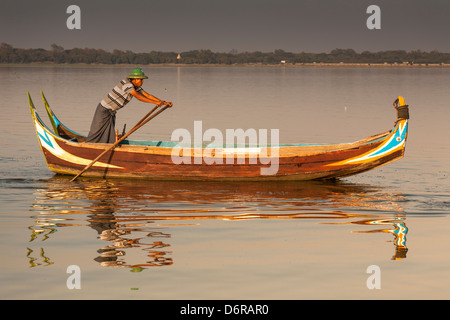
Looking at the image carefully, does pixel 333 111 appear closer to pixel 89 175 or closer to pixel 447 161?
pixel 447 161

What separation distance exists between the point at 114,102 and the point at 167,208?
284 centimetres

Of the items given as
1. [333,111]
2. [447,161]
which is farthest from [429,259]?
[333,111]

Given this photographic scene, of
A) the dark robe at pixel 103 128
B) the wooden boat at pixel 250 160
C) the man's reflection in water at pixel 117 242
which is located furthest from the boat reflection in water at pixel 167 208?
the dark robe at pixel 103 128

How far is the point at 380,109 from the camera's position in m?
32.8

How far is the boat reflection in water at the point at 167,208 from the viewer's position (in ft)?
30.9

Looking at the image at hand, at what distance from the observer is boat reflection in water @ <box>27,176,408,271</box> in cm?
943

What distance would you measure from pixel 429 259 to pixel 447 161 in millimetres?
8330

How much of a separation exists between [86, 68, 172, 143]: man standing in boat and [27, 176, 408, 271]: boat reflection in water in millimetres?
830

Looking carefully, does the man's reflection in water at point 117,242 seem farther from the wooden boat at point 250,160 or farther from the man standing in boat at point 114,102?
the man standing in boat at point 114,102

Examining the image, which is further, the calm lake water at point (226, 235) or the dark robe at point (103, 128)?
the dark robe at point (103, 128)

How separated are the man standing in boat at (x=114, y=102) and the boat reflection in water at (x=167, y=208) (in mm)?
830

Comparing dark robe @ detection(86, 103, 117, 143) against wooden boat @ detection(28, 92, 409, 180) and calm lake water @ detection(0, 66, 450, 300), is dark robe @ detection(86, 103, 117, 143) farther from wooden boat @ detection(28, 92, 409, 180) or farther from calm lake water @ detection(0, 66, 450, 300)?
calm lake water @ detection(0, 66, 450, 300)

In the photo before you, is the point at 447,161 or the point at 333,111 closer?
the point at 447,161
